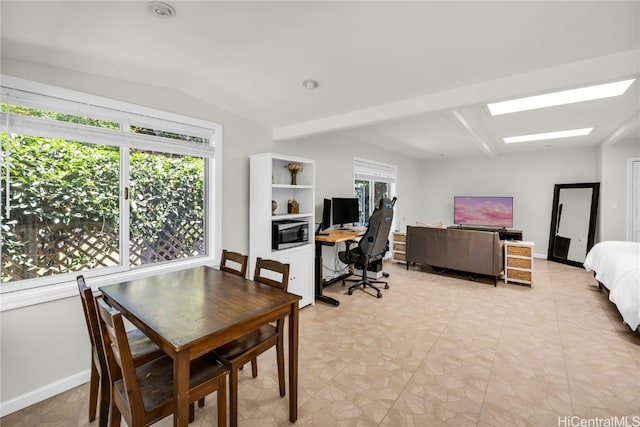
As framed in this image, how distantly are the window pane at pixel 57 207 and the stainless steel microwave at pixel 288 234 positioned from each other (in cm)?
139

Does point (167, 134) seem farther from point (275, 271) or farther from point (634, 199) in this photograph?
point (634, 199)

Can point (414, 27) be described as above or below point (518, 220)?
above

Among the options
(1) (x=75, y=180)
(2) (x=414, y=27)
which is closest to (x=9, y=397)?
(1) (x=75, y=180)

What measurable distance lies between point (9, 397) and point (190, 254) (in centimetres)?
144

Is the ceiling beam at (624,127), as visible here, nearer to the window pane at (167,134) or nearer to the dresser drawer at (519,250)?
the dresser drawer at (519,250)

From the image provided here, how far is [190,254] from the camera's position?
2.86 meters

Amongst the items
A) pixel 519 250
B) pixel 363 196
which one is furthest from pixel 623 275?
pixel 363 196

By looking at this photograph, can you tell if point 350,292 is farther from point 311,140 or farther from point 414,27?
point 414,27

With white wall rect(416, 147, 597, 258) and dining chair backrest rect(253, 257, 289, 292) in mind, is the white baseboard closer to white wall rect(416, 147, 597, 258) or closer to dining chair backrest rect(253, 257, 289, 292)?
dining chair backrest rect(253, 257, 289, 292)

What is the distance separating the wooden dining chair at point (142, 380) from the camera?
1.14 m

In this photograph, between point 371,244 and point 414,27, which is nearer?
point 414,27

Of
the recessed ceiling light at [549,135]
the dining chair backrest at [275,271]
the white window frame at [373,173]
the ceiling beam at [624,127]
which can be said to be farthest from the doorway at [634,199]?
the dining chair backrest at [275,271]

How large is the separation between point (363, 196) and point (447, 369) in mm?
3608

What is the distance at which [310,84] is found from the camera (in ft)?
7.94
